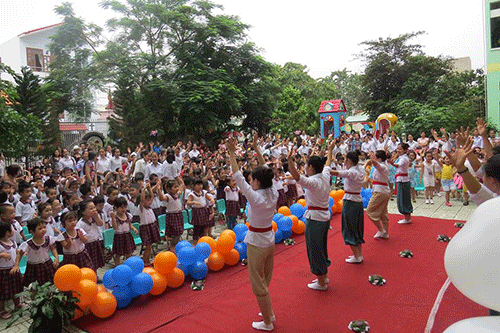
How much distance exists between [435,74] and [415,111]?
9697mm

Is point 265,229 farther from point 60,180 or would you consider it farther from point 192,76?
point 192,76

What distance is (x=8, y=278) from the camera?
14.2 ft

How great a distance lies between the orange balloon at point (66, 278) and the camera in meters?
3.89

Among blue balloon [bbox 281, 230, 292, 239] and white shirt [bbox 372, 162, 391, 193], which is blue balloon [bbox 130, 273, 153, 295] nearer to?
blue balloon [bbox 281, 230, 292, 239]

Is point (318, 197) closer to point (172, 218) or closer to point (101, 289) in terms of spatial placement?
point (101, 289)

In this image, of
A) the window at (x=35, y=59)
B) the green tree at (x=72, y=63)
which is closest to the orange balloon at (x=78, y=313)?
the green tree at (x=72, y=63)

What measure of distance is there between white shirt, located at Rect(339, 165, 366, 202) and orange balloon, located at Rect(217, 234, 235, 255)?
1.86 meters

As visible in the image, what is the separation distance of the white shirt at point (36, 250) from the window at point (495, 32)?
22.2 meters

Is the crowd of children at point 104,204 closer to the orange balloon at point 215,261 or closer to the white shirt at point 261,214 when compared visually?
the orange balloon at point 215,261

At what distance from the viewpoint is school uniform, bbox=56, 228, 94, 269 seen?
470cm

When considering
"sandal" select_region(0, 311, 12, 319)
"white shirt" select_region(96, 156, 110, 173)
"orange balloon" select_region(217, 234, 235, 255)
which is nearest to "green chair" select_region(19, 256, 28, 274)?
"sandal" select_region(0, 311, 12, 319)

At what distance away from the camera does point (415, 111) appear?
749 inches

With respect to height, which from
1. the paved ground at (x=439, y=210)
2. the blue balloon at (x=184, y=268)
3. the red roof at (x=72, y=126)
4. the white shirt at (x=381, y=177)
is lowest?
the paved ground at (x=439, y=210)

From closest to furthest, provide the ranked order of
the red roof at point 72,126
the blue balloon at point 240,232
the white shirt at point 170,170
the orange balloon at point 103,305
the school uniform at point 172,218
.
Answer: the orange balloon at point 103,305
the blue balloon at point 240,232
the school uniform at point 172,218
the white shirt at point 170,170
the red roof at point 72,126
